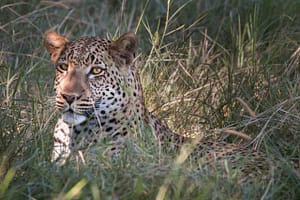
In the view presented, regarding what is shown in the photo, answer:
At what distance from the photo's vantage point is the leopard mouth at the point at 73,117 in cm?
677

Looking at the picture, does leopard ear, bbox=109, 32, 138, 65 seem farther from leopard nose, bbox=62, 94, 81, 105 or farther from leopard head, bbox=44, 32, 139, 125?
leopard nose, bbox=62, 94, 81, 105

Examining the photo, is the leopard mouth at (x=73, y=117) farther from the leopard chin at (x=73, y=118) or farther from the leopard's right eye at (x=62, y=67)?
the leopard's right eye at (x=62, y=67)

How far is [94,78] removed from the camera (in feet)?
22.5

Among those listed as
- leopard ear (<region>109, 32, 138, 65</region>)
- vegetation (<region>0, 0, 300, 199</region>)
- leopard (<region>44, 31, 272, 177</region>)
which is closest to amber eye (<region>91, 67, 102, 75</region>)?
leopard (<region>44, 31, 272, 177</region>)

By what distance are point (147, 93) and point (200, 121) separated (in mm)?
536

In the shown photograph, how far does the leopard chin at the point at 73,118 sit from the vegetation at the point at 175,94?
0.65 ft

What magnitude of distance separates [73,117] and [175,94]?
1.57 metres

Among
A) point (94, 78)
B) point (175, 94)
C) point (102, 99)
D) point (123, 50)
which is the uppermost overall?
point (123, 50)

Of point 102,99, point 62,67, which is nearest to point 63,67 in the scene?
point 62,67

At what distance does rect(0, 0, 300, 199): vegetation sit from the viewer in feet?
18.4

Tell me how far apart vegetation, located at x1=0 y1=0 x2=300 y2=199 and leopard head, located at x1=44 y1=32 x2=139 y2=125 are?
12.2 inches

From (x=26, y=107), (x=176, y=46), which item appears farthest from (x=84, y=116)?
(x=176, y=46)

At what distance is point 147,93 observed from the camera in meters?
8.09

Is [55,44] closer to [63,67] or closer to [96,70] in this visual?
[63,67]
